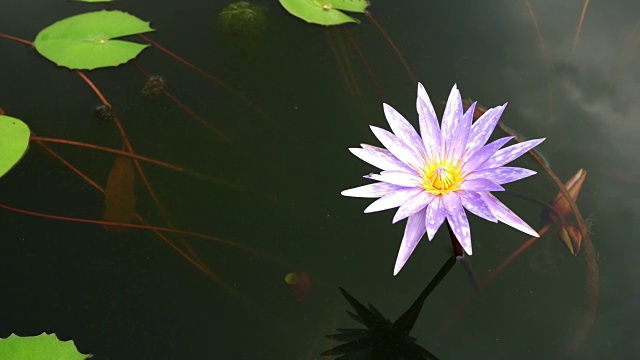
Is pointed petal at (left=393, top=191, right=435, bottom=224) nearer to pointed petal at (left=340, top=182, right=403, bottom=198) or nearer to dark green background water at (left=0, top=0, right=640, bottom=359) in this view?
pointed petal at (left=340, top=182, right=403, bottom=198)

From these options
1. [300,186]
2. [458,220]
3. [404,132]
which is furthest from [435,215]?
[300,186]

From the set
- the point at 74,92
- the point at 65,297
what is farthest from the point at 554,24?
the point at 65,297

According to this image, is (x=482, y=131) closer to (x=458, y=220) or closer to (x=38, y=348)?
(x=458, y=220)

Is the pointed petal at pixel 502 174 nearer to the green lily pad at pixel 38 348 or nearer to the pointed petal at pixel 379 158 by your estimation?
the pointed petal at pixel 379 158

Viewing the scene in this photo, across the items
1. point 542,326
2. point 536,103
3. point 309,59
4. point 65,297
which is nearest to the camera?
point 542,326

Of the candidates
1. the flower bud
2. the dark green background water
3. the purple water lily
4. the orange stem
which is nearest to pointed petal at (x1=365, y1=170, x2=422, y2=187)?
the purple water lily

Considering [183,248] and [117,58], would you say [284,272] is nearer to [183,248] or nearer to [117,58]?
[183,248]
